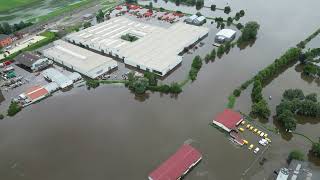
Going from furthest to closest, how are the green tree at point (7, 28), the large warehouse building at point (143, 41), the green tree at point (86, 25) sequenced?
the green tree at point (86, 25) → the green tree at point (7, 28) → the large warehouse building at point (143, 41)

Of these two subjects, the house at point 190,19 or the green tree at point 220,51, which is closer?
the green tree at point 220,51

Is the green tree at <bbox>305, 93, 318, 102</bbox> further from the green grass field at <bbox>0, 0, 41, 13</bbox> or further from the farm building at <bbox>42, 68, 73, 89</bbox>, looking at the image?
the green grass field at <bbox>0, 0, 41, 13</bbox>

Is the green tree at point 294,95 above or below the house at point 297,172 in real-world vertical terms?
above

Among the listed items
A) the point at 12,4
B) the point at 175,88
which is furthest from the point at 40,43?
the point at 175,88

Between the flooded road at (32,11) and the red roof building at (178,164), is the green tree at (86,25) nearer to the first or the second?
the flooded road at (32,11)

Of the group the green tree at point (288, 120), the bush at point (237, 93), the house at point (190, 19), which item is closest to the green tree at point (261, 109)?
the green tree at point (288, 120)

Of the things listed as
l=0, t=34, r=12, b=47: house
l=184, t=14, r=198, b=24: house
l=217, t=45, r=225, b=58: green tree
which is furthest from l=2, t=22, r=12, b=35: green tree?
l=217, t=45, r=225, b=58: green tree
